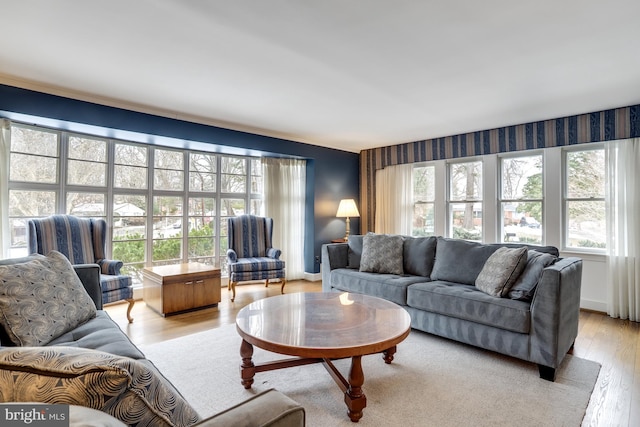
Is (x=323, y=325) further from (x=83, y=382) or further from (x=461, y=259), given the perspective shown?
(x=461, y=259)

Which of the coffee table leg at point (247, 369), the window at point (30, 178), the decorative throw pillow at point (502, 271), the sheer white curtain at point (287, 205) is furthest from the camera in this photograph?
the sheer white curtain at point (287, 205)

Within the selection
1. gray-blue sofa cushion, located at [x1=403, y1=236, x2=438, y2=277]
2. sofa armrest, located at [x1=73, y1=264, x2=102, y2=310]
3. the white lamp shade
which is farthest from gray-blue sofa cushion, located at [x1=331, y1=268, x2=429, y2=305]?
sofa armrest, located at [x1=73, y1=264, x2=102, y2=310]

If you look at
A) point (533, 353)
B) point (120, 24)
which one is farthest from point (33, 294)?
point (533, 353)

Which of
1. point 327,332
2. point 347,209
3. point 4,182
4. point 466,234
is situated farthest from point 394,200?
point 4,182

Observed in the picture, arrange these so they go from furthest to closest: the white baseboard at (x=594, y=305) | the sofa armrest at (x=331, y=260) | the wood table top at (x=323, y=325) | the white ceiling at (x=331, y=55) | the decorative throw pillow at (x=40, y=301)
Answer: the sofa armrest at (x=331, y=260), the white baseboard at (x=594, y=305), the white ceiling at (x=331, y=55), the wood table top at (x=323, y=325), the decorative throw pillow at (x=40, y=301)

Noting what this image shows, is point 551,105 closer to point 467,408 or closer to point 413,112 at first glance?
point 413,112

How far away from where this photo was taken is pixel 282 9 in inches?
73.5

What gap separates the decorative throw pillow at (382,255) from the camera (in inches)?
142

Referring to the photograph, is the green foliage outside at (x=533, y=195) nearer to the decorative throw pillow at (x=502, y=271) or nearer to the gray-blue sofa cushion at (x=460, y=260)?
the gray-blue sofa cushion at (x=460, y=260)

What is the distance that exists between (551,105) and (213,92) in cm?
356

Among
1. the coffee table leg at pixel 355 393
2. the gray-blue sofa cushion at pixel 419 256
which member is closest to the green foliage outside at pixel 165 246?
the gray-blue sofa cushion at pixel 419 256

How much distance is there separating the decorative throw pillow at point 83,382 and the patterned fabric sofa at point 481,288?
245 cm

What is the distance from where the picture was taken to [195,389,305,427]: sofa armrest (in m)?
0.73

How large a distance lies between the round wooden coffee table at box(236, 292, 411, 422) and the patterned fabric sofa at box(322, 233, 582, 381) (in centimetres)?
63
